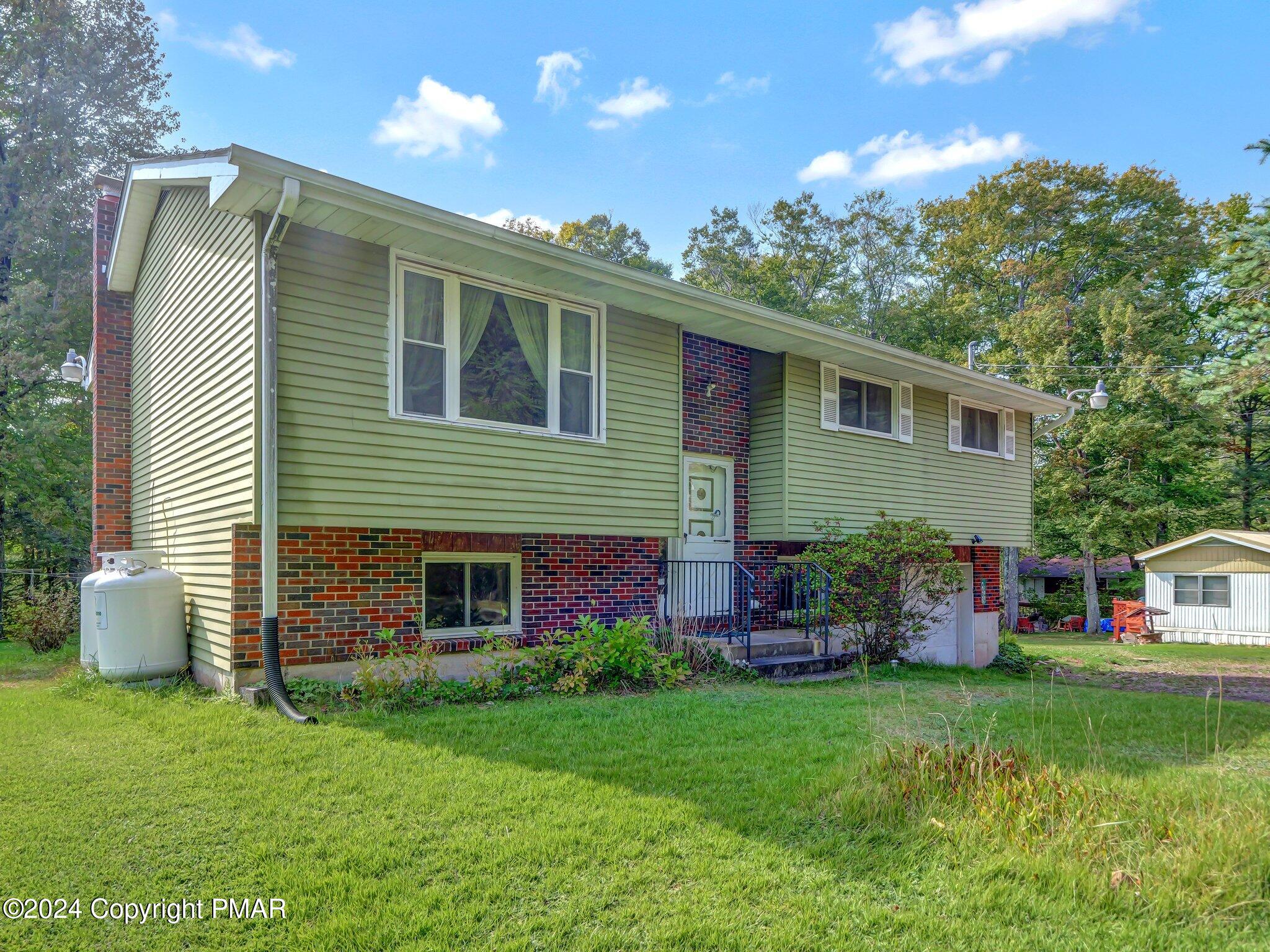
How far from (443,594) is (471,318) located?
279 cm

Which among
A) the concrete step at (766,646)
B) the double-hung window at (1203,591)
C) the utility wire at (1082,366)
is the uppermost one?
the utility wire at (1082,366)

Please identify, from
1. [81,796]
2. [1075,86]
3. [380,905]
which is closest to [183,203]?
[81,796]

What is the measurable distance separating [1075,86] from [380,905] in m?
17.3

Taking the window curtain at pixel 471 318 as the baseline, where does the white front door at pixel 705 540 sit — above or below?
below

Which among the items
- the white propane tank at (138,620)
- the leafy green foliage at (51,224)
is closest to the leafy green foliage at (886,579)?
the white propane tank at (138,620)

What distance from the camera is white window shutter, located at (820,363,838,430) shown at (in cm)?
1043

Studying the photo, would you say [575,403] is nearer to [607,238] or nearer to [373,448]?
[373,448]

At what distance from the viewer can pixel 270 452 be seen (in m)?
5.86

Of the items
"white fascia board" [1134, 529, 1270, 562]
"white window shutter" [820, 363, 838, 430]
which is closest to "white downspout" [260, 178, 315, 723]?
"white window shutter" [820, 363, 838, 430]

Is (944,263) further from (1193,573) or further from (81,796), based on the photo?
(81,796)

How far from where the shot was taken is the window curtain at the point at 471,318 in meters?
7.10

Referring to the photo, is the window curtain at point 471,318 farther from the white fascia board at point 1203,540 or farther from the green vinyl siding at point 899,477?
the white fascia board at point 1203,540

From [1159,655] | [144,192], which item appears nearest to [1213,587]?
[1159,655]

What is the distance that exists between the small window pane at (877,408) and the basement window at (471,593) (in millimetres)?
6023
